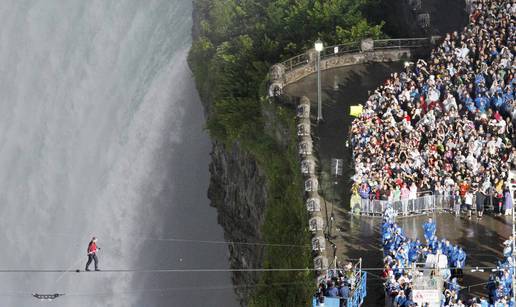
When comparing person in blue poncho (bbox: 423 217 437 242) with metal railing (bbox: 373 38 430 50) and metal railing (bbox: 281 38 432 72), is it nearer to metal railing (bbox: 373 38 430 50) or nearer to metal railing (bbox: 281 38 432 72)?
metal railing (bbox: 281 38 432 72)

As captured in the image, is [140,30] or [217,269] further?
[140,30]

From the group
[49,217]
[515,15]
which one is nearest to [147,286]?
[49,217]

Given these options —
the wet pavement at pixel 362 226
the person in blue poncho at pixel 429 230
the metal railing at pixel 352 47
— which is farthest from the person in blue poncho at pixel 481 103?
the metal railing at pixel 352 47

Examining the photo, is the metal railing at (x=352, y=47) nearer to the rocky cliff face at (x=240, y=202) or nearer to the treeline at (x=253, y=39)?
the treeline at (x=253, y=39)

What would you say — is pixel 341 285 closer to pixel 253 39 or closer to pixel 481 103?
pixel 481 103

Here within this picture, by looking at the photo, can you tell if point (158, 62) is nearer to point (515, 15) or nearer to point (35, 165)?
point (35, 165)

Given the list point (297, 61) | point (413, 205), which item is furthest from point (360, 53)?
point (413, 205)

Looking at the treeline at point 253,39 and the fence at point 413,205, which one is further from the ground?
the treeline at point 253,39
